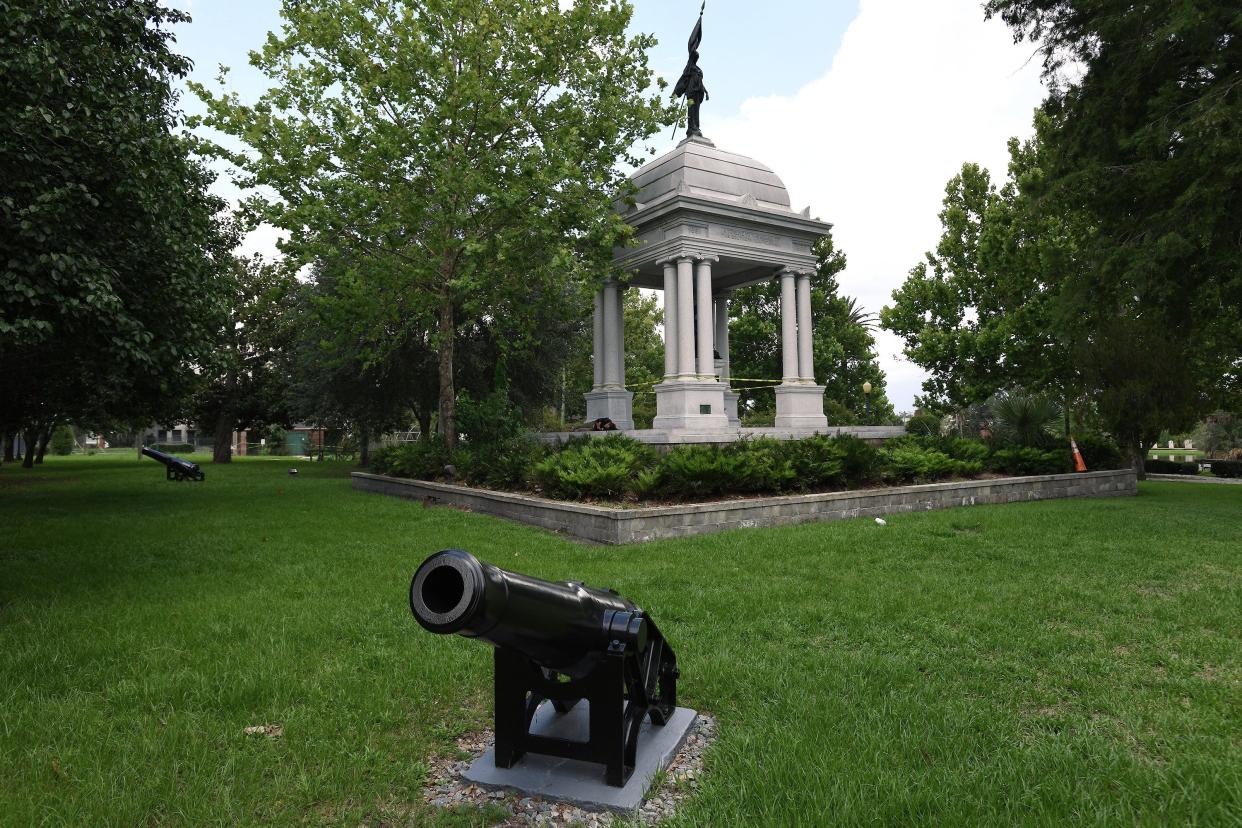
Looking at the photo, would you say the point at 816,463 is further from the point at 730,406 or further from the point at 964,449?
the point at 730,406

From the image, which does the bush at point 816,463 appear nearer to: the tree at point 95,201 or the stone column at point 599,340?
the stone column at point 599,340

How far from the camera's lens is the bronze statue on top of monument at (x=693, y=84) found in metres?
19.3

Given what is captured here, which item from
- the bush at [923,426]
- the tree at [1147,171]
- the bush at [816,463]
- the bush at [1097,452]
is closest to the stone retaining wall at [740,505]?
the bush at [816,463]

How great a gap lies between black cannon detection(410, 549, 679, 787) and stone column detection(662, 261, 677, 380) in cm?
1378

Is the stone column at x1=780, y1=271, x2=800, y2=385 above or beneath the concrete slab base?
above

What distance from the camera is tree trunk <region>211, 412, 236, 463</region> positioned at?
31.9 metres

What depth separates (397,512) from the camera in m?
12.1

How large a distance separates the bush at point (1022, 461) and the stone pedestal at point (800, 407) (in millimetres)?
4017

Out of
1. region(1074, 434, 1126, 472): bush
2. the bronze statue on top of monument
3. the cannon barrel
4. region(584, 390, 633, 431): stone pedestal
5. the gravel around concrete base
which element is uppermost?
the bronze statue on top of monument

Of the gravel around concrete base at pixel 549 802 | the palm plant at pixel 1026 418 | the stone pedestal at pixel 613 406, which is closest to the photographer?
the gravel around concrete base at pixel 549 802

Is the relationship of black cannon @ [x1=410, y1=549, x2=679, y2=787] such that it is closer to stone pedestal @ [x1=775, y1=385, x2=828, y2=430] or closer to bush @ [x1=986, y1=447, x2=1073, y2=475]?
bush @ [x1=986, y1=447, x2=1073, y2=475]

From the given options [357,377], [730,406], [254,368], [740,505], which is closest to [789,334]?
[730,406]

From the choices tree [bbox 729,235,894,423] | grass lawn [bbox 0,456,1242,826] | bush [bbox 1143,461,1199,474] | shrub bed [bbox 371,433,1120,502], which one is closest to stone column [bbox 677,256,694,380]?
shrub bed [bbox 371,433,1120,502]

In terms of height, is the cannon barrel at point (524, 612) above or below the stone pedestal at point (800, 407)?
below
